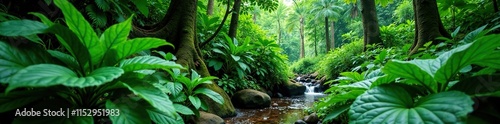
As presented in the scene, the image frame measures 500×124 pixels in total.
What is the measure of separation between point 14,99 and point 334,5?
79.9 ft

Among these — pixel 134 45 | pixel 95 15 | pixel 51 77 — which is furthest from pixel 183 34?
pixel 51 77

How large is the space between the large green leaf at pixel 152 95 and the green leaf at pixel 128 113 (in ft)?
0.37

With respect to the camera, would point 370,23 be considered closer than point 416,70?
No

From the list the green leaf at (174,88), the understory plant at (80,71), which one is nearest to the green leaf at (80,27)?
the understory plant at (80,71)

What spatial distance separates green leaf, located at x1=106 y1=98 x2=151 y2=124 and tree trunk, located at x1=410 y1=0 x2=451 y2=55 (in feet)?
13.0

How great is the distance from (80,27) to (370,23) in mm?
7349

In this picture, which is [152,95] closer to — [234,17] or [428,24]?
[428,24]

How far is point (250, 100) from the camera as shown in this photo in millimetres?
4680

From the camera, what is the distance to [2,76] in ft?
3.33

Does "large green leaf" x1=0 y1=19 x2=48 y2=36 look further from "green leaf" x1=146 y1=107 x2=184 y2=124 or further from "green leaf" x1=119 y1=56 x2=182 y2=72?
"green leaf" x1=146 y1=107 x2=184 y2=124

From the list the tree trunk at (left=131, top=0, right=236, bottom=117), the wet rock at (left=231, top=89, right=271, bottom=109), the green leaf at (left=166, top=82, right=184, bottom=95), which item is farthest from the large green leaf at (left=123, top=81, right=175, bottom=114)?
the wet rock at (left=231, top=89, right=271, bottom=109)

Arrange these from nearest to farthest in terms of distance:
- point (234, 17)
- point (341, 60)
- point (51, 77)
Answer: point (51, 77), point (234, 17), point (341, 60)

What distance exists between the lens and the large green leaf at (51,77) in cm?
85

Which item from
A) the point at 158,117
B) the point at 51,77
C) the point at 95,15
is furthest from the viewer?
the point at 95,15
